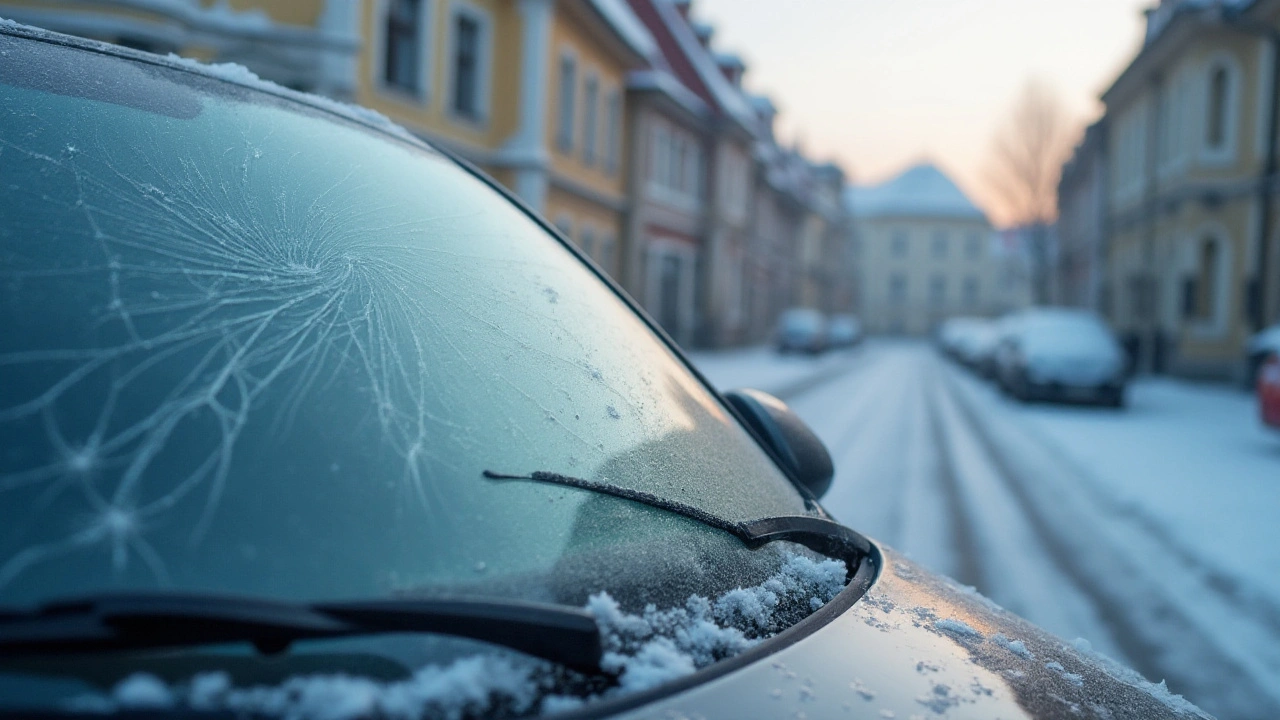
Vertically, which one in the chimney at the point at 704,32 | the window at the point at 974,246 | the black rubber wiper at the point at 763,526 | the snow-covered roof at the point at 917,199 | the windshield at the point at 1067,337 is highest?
the snow-covered roof at the point at 917,199

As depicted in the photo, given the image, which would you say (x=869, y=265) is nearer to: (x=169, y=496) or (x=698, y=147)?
(x=698, y=147)

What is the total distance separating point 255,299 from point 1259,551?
23.0ft

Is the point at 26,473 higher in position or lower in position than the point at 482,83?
lower

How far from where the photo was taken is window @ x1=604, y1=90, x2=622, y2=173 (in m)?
24.2

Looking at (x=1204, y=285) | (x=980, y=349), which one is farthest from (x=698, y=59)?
(x=1204, y=285)

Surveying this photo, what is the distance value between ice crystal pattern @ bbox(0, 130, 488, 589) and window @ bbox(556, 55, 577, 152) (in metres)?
19.9

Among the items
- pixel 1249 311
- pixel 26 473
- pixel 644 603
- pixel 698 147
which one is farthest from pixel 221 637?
pixel 698 147

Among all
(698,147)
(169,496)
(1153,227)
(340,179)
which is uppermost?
(698,147)

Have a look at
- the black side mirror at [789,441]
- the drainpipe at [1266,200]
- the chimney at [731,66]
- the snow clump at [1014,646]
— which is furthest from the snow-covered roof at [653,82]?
the snow clump at [1014,646]

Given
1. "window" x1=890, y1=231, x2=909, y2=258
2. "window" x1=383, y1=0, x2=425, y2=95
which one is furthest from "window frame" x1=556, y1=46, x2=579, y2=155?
"window" x1=890, y1=231, x2=909, y2=258

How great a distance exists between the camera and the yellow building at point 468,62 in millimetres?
13000

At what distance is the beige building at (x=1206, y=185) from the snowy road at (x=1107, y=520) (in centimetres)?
736

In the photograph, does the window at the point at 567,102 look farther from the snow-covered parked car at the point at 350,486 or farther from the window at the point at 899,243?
the window at the point at 899,243

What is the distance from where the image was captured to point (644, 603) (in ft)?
3.93
